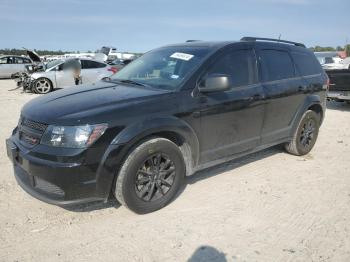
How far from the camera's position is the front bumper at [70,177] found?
3.38 m

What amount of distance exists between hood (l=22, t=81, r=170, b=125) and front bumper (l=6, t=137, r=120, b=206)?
37 cm

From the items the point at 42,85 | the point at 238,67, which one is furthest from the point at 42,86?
the point at 238,67

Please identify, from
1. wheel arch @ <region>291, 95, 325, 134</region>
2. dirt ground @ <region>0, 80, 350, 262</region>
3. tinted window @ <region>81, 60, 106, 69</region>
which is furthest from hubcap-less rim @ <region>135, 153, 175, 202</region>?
tinted window @ <region>81, 60, 106, 69</region>

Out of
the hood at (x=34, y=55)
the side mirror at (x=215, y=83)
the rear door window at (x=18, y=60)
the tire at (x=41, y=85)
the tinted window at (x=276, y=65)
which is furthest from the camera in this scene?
the rear door window at (x=18, y=60)

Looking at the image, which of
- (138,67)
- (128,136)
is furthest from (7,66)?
(128,136)

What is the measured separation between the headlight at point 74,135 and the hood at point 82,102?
7cm

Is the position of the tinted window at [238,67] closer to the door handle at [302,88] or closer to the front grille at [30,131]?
the door handle at [302,88]

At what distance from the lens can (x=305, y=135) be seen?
241 inches

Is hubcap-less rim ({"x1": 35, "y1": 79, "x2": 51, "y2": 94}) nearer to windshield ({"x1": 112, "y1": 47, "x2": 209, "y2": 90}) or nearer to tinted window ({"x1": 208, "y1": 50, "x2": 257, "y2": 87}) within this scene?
windshield ({"x1": 112, "y1": 47, "x2": 209, "y2": 90})

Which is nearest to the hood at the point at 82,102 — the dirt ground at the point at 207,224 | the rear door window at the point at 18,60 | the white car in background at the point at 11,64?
the dirt ground at the point at 207,224

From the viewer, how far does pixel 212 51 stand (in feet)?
14.9

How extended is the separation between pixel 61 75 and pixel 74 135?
42.9 ft

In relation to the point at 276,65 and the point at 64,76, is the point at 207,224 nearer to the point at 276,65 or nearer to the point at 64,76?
the point at 276,65

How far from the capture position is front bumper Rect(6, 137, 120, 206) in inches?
133
